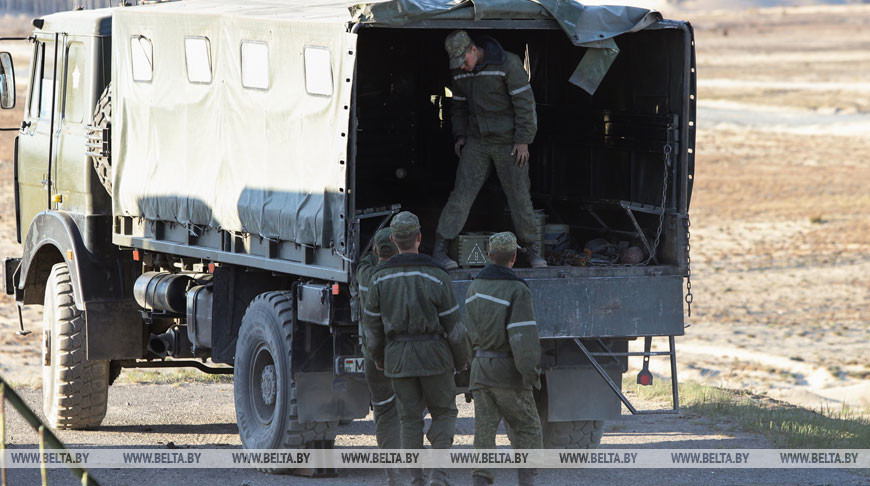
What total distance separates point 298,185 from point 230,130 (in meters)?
1.00

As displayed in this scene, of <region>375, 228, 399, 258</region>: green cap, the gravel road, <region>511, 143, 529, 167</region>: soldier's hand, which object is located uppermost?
<region>511, 143, 529, 167</region>: soldier's hand

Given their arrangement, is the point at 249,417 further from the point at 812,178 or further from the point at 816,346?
the point at 812,178

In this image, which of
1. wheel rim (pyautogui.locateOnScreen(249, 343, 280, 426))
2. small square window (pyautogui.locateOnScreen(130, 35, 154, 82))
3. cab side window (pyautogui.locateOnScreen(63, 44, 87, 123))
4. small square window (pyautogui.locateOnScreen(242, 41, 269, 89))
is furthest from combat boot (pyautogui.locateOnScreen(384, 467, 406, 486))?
cab side window (pyautogui.locateOnScreen(63, 44, 87, 123))

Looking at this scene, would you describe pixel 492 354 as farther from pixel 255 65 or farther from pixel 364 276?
pixel 255 65

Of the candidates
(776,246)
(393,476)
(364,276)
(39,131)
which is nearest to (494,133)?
(364,276)

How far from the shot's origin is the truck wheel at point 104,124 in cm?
1109

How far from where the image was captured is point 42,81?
11938 millimetres

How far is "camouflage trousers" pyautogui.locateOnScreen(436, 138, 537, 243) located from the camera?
943 centimetres

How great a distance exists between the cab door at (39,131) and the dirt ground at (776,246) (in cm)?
270

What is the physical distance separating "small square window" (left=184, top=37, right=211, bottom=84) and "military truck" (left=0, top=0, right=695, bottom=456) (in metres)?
0.02

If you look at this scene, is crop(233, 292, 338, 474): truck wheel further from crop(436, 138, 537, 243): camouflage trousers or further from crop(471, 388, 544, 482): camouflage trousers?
crop(471, 388, 544, 482): camouflage trousers

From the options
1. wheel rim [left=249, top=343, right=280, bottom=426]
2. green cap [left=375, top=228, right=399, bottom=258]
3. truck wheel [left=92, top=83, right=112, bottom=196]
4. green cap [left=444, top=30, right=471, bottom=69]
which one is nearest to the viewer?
green cap [left=375, top=228, right=399, bottom=258]

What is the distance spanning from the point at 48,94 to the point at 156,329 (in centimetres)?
226

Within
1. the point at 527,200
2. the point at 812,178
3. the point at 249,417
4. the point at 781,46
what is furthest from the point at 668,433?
the point at 781,46
